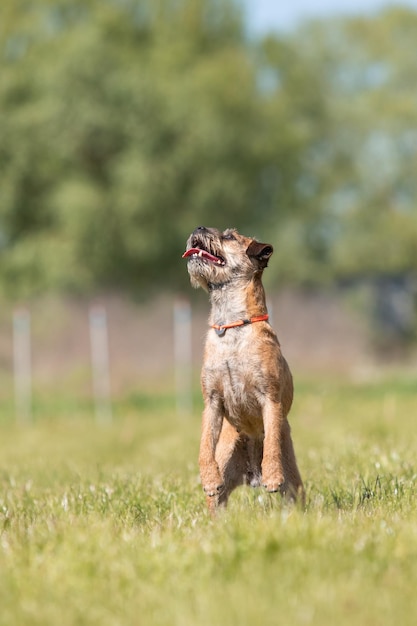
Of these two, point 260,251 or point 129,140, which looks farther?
point 129,140

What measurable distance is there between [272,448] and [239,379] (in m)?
0.45

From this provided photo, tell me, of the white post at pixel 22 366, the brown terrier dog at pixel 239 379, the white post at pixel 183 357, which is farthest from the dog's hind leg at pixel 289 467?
the white post at pixel 22 366

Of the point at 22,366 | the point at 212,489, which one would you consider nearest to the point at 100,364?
the point at 22,366

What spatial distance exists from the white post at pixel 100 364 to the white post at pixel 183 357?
142 centimetres

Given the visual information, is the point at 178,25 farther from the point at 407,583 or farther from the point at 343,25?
the point at 407,583

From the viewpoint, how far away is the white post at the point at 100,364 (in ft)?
61.6

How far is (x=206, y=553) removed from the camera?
4180mm

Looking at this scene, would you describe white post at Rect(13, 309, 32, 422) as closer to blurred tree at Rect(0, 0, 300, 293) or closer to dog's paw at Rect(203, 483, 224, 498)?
blurred tree at Rect(0, 0, 300, 293)

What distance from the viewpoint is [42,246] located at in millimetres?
22656

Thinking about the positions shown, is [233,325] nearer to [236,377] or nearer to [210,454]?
[236,377]

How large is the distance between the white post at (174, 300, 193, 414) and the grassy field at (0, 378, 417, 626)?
11.0 m

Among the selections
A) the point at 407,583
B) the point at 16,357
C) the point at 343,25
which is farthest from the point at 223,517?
the point at 343,25

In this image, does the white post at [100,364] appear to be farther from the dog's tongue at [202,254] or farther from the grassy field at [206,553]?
the dog's tongue at [202,254]

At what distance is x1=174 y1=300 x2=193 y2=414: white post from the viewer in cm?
1875
